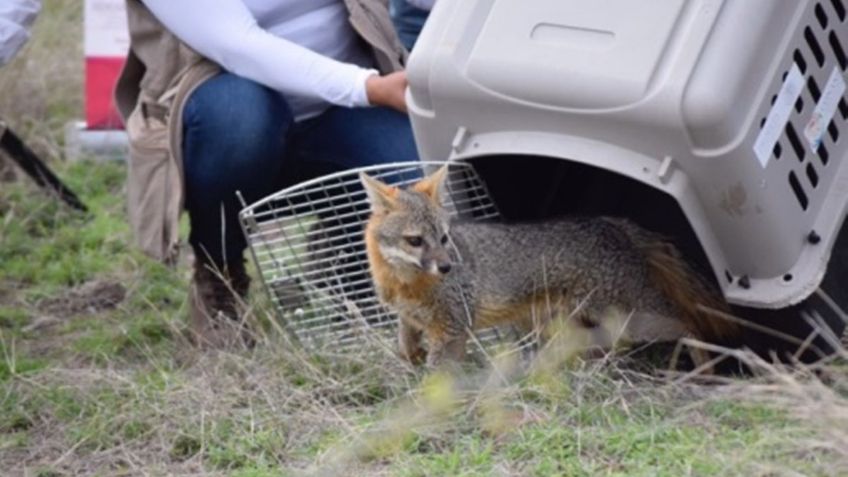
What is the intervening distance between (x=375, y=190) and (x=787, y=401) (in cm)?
119

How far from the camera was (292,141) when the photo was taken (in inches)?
165

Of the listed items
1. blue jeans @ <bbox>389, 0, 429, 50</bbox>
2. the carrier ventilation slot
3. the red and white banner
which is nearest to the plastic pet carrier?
the carrier ventilation slot

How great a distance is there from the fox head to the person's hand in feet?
1.02

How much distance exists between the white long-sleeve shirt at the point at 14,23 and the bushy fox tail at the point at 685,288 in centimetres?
134

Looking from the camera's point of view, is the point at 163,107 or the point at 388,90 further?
the point at 163,107

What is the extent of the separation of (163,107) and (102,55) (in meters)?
1.94

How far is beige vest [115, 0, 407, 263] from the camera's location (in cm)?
408

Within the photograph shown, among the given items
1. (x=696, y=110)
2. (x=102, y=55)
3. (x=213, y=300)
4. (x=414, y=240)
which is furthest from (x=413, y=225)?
(x=102, y=55)

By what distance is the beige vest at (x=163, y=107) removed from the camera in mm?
4082

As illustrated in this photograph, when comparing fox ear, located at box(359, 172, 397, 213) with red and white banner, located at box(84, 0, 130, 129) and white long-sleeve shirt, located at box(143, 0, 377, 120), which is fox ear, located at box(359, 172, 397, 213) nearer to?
white long-sleeve shirt, located at box(143, 0, 377, 120)

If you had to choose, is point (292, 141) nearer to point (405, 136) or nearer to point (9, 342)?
point (405, 136)

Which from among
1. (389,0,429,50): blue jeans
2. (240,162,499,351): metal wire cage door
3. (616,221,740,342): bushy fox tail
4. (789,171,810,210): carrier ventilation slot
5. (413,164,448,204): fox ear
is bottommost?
(240,162,499,351): metal wire cage door

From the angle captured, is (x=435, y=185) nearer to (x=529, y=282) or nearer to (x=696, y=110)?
(x=529, y=282)

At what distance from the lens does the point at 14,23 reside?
402 centimetres
